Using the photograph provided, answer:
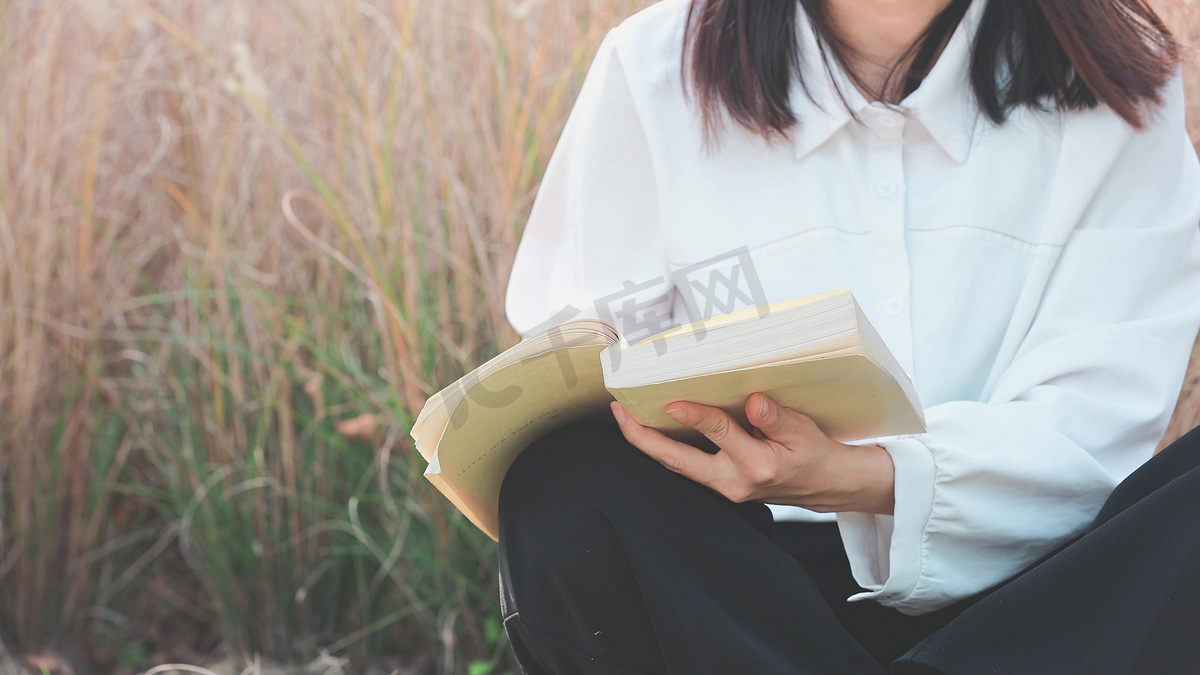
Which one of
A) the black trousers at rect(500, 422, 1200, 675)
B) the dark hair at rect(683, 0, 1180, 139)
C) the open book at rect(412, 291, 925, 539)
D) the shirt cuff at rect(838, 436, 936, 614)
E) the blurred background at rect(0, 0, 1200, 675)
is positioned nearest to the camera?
the open book at rect(412, 291, 925, 539)

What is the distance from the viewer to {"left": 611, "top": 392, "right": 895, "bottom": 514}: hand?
0.75m

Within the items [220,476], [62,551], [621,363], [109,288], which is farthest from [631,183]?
[62,551]

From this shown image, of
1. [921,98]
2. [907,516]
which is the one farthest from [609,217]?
[907,516]

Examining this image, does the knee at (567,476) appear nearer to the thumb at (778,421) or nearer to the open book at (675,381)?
the open book at (675,381)

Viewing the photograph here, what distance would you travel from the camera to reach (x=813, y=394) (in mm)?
729

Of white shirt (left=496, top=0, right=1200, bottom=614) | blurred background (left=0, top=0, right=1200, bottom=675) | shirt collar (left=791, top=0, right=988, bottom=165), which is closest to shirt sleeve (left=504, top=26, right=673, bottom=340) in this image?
white shirt (left=496, top=0, right=1200, bottom=614)

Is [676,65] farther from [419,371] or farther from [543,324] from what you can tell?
[419,371]

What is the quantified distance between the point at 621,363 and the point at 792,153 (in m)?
0.50

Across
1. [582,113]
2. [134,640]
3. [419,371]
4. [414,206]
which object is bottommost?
[134,640]

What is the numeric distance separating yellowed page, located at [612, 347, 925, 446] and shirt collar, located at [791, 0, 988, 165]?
0.38 m

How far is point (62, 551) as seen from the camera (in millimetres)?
1664

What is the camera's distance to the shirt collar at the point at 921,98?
3.43ft

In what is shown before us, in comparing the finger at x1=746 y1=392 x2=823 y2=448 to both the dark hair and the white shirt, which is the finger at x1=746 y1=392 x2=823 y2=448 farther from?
the dark hair

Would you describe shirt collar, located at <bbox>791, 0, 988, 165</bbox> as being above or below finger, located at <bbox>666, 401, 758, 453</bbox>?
above
